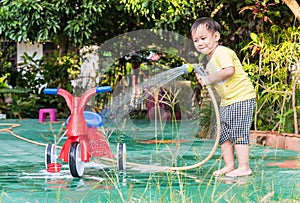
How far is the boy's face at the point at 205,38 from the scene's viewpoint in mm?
4387

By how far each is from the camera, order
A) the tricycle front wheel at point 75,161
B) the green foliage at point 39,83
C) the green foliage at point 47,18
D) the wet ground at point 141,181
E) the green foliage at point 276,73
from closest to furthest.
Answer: the wet ground at point 141,181
the tricycle front wheel at point 75,161
the green foliage at point 276,73
the green foliage at point 47,18
the green foliage at point 39,83

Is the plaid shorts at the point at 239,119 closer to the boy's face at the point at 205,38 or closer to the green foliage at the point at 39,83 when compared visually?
the boy's face at the point at 205,38

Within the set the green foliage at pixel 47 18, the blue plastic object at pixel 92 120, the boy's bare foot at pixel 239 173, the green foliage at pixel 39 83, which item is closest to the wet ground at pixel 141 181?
the boy's bare foot at pixel 239 173

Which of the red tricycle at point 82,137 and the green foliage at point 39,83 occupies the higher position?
the green foliage at point 39,83

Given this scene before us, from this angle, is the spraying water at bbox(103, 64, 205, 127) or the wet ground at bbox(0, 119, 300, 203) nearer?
the wet ground at bbox(0, 119, 300, 203)

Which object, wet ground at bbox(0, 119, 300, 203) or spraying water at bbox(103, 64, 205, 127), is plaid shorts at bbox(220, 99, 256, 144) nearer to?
wet ground at bbox(0, 119, 300, 203)

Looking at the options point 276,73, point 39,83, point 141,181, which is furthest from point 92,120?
point 39,83

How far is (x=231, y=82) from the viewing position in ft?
14.5

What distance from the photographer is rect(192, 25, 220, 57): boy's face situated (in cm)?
439

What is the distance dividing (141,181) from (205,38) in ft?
3.64

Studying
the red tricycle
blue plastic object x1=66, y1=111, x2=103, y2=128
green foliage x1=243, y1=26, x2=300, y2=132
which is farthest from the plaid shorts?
green foliage x1=243, y1=26, x2=300, y2=132

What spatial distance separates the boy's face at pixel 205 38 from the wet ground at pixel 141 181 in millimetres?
821

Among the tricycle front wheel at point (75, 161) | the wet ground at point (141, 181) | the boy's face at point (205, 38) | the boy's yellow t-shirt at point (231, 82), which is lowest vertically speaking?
the wet ground at point (141, 181)

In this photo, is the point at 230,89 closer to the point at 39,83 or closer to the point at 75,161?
the point at 75,161
